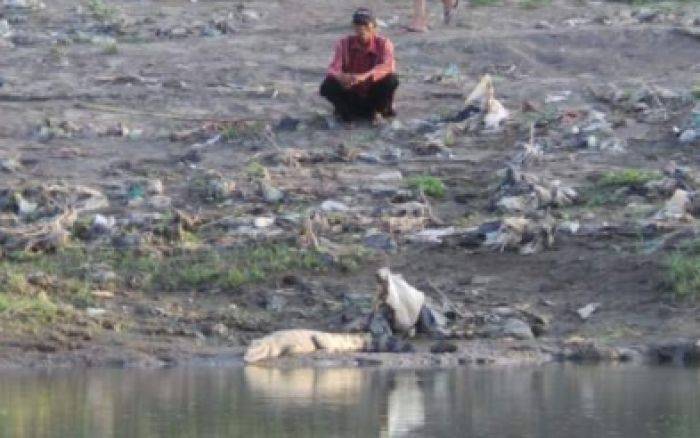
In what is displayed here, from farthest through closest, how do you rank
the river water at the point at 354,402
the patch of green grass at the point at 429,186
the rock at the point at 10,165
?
1. the rock at the point at 10,165
2. the patch of green grass at the point at 429,186
3. the river water at the point at 354,402

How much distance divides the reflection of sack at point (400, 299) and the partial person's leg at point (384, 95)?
4.05m

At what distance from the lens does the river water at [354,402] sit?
9.43m

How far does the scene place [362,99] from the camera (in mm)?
16016

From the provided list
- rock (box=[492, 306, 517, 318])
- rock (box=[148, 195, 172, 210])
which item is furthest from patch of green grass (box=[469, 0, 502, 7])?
rock (box=[492, 306, 517, 318])

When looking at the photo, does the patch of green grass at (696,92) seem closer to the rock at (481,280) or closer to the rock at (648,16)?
the rock at (648,16)

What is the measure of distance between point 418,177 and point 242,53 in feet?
13.8

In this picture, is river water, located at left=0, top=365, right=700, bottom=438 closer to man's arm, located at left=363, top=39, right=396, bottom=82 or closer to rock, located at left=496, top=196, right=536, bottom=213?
rock, located at left=496, top=196, right=536, bottom=213

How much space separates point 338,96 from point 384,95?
0.33 m

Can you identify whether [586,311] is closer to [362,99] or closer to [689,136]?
[689,136]

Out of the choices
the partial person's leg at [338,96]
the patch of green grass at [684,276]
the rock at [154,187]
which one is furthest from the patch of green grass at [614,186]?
the rock at [154,187]

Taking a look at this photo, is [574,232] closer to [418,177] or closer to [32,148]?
[418,177]

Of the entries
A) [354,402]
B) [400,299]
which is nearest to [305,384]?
[354,402]

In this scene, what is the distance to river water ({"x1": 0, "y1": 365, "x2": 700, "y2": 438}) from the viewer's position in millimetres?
9430

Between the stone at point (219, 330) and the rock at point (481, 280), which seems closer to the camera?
the stone at point (219, 330)
